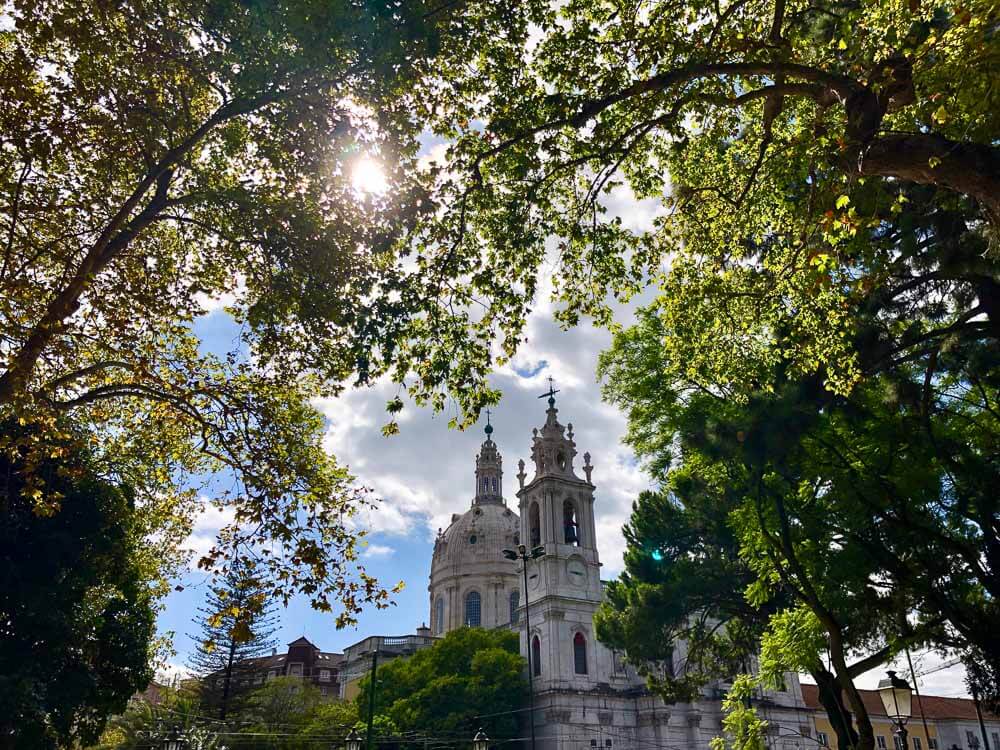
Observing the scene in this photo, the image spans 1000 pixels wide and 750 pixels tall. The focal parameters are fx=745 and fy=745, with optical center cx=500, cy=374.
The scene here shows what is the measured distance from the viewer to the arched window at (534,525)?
4900 cm

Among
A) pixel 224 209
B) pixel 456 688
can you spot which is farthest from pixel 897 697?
pixel 456 688

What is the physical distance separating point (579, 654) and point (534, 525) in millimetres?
8605

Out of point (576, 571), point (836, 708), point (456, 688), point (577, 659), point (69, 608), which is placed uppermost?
point (576, 571)

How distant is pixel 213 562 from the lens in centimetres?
902

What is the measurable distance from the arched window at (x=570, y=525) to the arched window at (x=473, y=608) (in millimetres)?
15109

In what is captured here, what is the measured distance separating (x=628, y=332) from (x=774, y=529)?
523cm

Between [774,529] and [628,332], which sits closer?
[774,529]

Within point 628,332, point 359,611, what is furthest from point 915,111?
point 359,611

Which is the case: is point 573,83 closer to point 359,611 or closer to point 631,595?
point 359,611

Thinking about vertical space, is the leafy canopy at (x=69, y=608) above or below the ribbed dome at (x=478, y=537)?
below

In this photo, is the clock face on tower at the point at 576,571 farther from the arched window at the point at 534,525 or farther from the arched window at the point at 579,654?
the arched window at the point at 579,654

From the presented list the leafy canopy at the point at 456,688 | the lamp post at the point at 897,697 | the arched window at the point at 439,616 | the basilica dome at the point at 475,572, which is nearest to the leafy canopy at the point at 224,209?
the lamp post at the point at 897,697

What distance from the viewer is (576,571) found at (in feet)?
156

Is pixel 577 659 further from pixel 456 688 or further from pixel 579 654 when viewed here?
pixel 456 688
